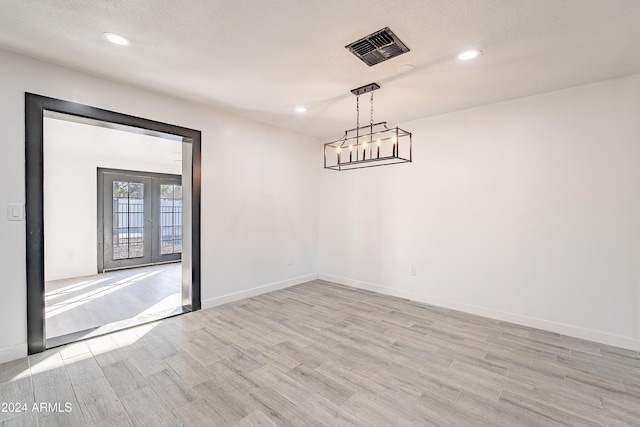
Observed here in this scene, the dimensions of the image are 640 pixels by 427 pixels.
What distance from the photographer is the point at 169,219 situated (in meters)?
7.13

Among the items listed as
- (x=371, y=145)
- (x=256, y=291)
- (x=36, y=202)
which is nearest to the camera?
(x=36, y=202)

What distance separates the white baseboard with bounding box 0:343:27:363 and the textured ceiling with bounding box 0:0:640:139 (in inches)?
98.8

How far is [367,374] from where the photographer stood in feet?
7.50

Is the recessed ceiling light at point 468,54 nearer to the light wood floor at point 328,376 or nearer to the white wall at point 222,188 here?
the light wood floor at point 328,376

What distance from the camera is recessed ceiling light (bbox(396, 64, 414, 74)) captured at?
2592mm

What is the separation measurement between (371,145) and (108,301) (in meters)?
4.17

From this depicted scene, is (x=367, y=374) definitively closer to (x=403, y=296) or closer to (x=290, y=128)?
(x=403, y=296)

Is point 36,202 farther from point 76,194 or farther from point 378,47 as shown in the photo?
point 76,194

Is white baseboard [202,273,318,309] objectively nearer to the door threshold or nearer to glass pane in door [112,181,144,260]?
the door threshold

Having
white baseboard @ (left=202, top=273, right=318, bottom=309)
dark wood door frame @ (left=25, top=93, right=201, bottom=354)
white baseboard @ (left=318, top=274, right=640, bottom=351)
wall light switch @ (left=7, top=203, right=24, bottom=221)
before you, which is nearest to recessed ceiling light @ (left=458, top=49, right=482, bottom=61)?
white baseboard @ (left=318, top=274, right=640, bottom=351)

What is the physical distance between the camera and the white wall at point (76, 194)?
523 cm

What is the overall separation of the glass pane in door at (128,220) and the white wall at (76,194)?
0.38m

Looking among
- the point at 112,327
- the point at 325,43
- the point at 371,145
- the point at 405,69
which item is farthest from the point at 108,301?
the point at 405,69

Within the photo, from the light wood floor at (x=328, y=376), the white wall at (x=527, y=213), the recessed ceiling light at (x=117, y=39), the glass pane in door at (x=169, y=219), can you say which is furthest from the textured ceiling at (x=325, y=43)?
the glass pane in door at (x=169, y=219)
